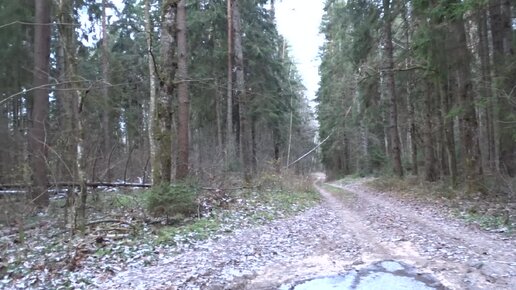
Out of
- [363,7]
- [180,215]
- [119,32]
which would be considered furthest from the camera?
[119,32]

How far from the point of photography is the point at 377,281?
233 inches

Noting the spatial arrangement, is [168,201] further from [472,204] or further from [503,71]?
[503,71]

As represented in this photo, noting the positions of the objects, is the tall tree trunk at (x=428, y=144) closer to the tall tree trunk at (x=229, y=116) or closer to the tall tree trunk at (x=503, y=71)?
the tall tree trunk at (x=503, y=71)

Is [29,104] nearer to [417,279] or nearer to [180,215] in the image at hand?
[180,215]

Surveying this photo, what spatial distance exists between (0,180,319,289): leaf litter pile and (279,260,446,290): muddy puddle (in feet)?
10.1

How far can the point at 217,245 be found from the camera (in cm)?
862

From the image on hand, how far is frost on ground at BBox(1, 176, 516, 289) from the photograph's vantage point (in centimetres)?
630

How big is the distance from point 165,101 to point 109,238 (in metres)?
3.70

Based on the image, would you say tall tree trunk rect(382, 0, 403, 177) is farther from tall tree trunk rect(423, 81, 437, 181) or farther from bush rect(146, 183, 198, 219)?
bush rect(146, 183, 198, 219)

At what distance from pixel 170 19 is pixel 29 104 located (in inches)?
676

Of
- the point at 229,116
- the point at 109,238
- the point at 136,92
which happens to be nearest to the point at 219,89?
the point at 229,116

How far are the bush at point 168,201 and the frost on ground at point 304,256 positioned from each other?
4.27 feet

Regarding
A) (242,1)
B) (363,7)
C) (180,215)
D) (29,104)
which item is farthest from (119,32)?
(180,215)

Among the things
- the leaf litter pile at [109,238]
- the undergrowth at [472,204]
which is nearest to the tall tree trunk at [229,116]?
the leaf litter pile at [109,238]
